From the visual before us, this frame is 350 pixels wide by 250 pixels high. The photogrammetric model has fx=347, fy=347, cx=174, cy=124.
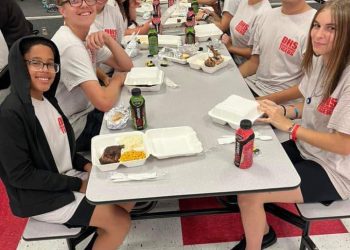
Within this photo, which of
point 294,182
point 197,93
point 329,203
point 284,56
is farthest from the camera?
point 284,56

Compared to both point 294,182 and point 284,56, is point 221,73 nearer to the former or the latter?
point 284,56

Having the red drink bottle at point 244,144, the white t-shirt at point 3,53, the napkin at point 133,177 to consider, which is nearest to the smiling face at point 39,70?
the napkin at point 133,177

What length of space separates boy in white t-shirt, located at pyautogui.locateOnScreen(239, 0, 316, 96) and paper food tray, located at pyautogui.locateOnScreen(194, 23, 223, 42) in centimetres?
30

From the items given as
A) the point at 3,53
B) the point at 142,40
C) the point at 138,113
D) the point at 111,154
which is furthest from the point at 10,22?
the point at 111,154

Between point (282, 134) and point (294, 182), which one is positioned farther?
point (282, 134)

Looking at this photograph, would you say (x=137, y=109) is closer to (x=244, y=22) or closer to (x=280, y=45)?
(x=280, y=45)

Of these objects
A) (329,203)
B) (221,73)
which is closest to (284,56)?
(221,73)

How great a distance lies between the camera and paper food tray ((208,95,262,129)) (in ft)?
4.70

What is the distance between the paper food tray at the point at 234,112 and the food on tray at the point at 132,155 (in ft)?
1.23

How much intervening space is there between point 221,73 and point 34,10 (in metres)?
4.56

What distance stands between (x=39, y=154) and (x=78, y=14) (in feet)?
2.36

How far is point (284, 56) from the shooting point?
6.63 ft

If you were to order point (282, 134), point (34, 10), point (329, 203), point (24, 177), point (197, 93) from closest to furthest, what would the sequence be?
point (24, 177), point (329, 203), point (197, 93), point (282, 134), point (34, 10)

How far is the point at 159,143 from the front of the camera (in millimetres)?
1348
